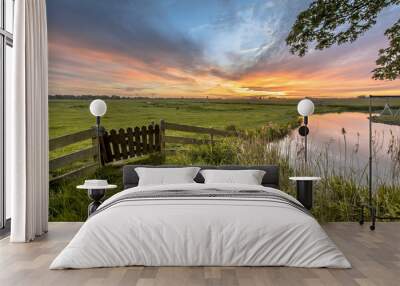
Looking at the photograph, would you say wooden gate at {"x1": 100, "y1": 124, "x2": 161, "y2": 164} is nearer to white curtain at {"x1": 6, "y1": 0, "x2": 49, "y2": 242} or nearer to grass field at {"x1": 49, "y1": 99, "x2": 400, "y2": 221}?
grass field at {"x1": 49, "y1": 99, "x2": 400, "y2": 221}

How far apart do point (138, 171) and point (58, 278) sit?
9.02 ft

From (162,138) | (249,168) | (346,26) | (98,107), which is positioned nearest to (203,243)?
(249,168)

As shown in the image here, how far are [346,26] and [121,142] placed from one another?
12.0ft

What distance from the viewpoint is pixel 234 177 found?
6.23 m

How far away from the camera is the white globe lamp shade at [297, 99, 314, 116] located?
22.7 ft

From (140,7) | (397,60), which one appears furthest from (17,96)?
(397,60)

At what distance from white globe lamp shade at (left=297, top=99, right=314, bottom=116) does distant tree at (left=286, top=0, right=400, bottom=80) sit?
3.59 ft

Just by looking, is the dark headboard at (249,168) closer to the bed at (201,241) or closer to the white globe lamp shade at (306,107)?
the white globe lamp shade at (306,107)

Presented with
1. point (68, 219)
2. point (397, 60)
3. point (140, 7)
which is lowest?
point (68, 219)

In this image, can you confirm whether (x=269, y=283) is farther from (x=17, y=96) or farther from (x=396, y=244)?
(x=17, y=96)

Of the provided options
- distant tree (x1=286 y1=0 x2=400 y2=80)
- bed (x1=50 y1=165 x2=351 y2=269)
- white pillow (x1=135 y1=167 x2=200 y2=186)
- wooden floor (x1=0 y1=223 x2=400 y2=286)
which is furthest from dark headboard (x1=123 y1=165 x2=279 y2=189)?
bed (x1=50 y1=165 x2=351 y2=269)

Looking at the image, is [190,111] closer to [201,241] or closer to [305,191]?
[305,191]

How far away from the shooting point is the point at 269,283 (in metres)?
3.75

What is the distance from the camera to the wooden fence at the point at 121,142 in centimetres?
736
